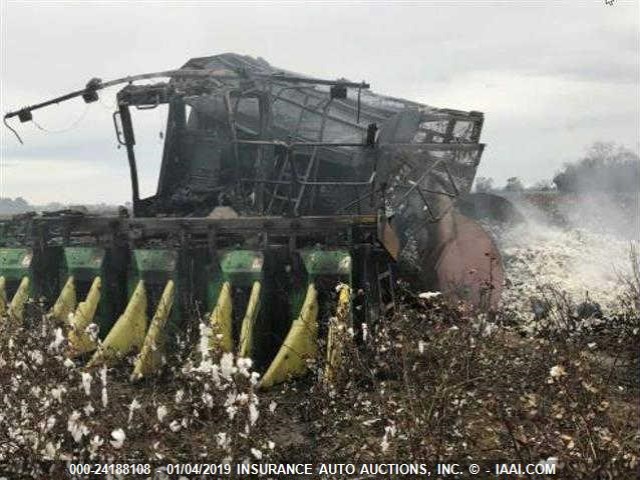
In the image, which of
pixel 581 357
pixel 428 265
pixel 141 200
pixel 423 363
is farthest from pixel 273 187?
pixel 581 357

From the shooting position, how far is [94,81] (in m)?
8.48

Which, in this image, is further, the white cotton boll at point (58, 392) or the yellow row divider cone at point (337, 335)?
the yellow row divider cone at point (337, 335)

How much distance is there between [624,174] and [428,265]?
24.9m

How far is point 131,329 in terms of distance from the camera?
6.54 m

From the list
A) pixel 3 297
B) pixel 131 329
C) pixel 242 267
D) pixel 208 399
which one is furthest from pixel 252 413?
pixel 3 297

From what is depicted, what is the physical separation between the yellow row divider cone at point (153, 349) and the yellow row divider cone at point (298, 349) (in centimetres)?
105

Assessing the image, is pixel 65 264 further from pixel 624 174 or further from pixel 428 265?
pixel 624 174

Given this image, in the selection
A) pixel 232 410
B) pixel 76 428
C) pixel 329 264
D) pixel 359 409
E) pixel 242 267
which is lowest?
pixel 359 409

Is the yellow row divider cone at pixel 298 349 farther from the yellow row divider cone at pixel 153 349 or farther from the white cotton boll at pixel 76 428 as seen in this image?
the white cotton boll at pixel 76 428

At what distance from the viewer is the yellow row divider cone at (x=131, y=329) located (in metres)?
6.40

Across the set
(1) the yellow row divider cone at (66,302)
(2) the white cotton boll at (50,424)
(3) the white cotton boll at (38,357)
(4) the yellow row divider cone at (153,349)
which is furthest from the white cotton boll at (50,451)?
(1) the yellow row divider cone at (66,302)

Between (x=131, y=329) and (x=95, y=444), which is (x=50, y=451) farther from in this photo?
(x=131, y=329)

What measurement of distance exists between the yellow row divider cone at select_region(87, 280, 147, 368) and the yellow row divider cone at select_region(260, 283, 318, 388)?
1599mm

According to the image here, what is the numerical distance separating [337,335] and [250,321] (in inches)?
39.4
